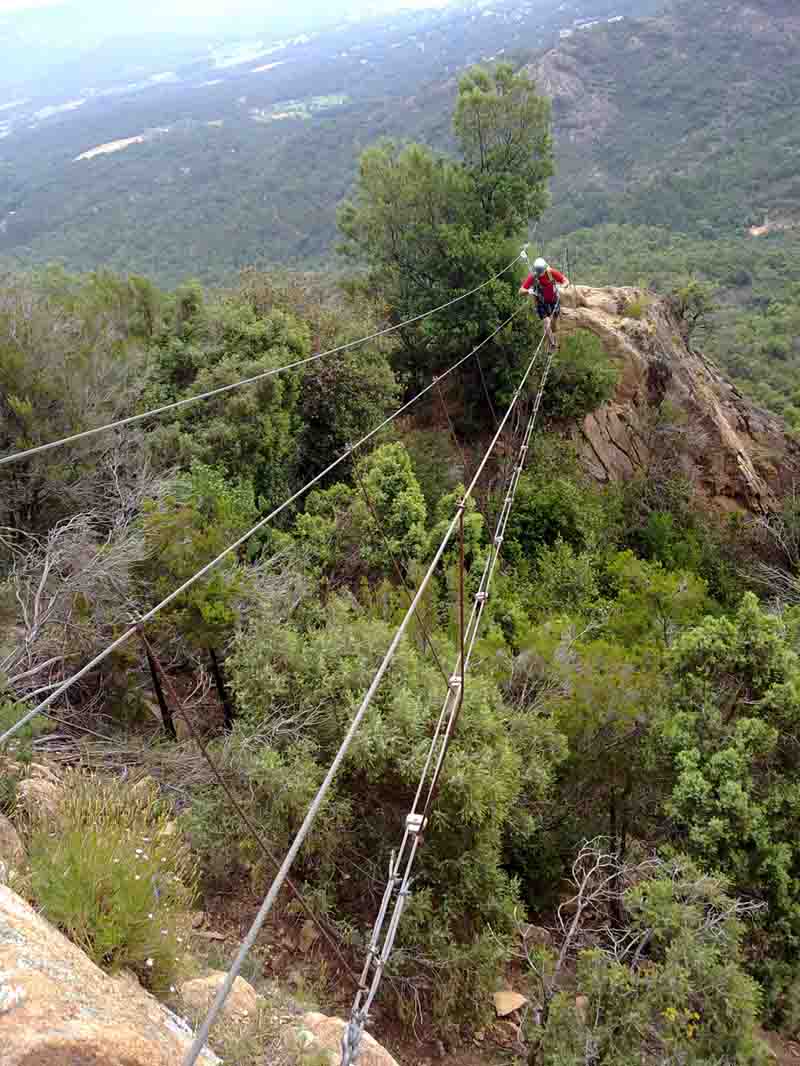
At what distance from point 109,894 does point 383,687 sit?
3.84 metres

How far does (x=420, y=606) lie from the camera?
34.1 feet

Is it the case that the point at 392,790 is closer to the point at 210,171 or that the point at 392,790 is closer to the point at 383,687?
the point at 383,687

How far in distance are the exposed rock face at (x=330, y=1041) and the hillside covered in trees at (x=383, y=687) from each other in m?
0.26

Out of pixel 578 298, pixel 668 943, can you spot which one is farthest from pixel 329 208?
pixel 668 943

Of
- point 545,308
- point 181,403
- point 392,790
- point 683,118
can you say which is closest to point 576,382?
point 545,308

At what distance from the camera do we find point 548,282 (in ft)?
41.9

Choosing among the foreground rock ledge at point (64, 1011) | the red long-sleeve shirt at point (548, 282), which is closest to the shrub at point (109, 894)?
the foreground rock ledge at point (64, 1011)

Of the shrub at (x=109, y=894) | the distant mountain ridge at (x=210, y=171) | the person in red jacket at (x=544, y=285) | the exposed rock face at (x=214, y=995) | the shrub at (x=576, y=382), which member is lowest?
the shrub at (x=576, y=382)

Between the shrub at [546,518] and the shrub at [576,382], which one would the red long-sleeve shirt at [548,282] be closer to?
the shrub at [546,518]

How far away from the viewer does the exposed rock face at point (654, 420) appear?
19.8 meters

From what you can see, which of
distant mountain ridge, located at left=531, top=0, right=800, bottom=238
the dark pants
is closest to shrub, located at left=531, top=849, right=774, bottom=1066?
the dark pants

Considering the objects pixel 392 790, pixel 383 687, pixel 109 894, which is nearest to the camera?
pixel 109 894

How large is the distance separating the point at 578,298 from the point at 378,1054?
2092 cm

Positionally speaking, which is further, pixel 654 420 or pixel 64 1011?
pixel 654 420
